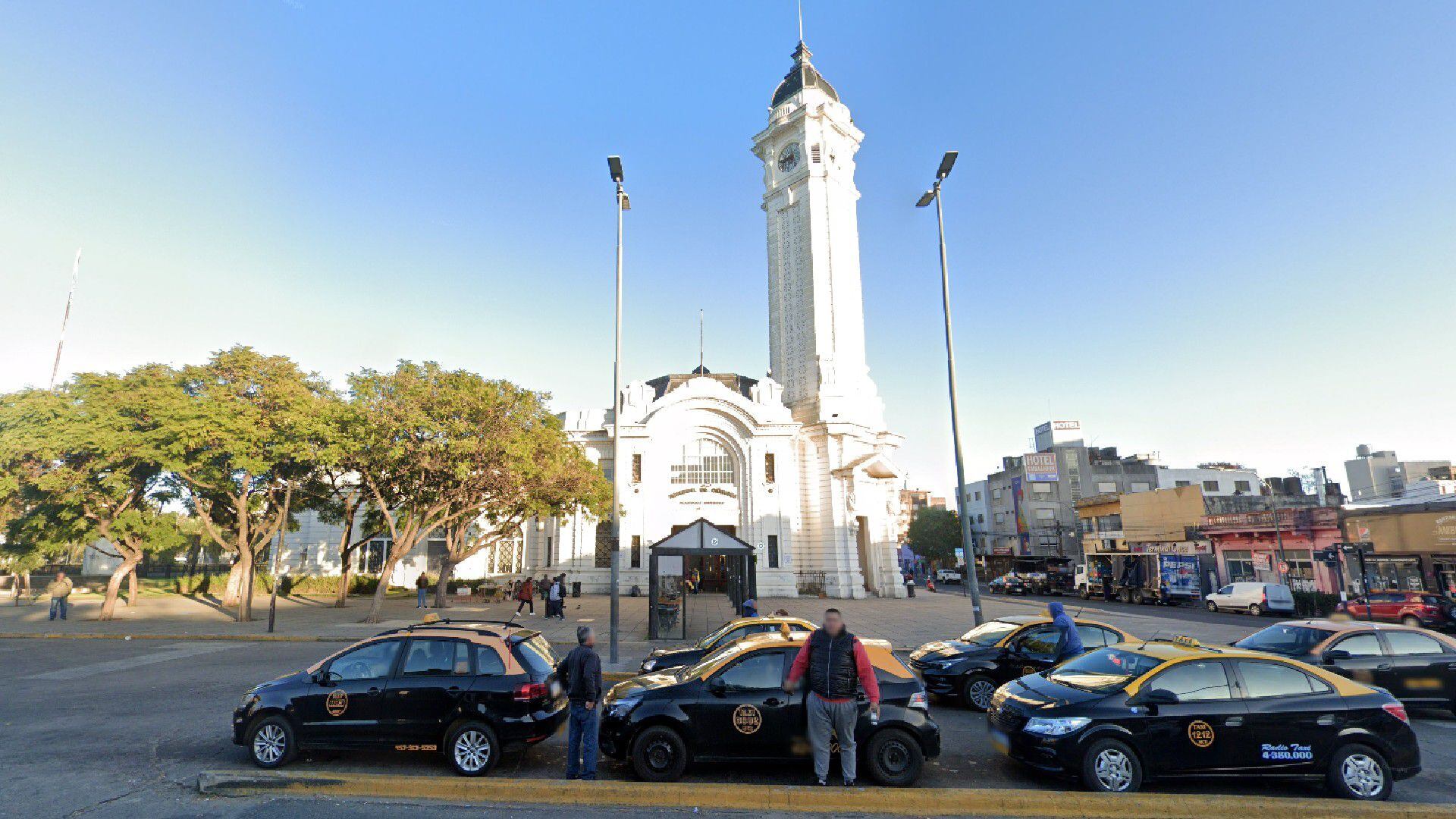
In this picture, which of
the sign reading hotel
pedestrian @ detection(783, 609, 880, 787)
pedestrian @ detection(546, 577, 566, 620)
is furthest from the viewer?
the sign reading hotel

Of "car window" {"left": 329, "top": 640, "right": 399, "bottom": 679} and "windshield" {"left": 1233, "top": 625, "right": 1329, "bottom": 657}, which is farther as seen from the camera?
"windshield" {"left": 1233, "top": 625, "right": 1329, "bottom": 657}

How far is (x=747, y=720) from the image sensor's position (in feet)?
25.5

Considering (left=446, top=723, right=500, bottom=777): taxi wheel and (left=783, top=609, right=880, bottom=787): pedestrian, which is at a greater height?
(left=783, top=609, right=880, bottom=787): pedestrian

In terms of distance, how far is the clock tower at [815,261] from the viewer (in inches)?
1700

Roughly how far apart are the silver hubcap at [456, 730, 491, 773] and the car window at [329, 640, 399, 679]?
128cm

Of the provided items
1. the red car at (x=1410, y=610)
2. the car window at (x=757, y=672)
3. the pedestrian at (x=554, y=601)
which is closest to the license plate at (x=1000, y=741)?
the car window at (x=757, y=672)

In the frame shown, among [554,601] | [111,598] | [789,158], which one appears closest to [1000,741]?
[554,601]

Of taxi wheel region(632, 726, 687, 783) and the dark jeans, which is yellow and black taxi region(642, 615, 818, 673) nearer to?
taxi wheel region(632, 726, 687, 783)

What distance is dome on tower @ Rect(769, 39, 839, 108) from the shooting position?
157 feet

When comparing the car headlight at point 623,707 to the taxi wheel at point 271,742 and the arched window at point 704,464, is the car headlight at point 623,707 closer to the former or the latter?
the taxi wheel at point 271,742

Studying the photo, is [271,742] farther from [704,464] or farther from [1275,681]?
[704,464]

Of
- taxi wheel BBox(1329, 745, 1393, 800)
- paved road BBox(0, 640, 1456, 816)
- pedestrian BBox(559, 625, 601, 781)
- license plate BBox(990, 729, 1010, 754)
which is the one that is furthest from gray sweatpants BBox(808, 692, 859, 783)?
taxi wheel BBox(1329, 745, 1393, 800)

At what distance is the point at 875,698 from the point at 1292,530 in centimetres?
3624

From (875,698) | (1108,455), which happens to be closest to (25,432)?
(875,698)
